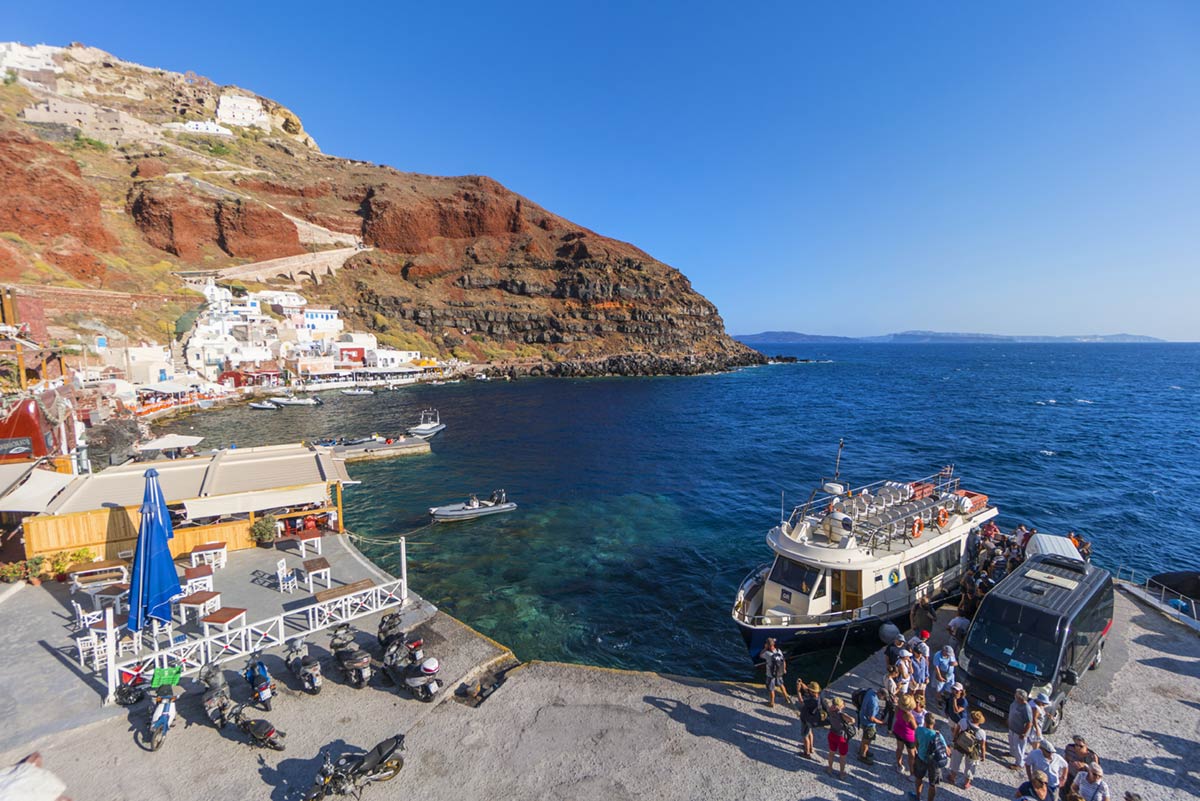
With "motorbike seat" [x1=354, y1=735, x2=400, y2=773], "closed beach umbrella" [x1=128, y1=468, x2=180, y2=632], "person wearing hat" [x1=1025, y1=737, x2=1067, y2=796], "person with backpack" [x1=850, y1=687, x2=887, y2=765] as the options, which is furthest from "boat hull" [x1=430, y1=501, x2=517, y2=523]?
"person wearing hat" [x1=1025, y1=737, x2=1067, y2=796]

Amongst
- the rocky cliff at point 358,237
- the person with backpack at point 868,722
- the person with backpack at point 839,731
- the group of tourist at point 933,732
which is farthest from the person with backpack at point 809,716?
the rocky cliff at point 358,237

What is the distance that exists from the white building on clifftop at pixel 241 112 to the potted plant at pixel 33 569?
614 ft

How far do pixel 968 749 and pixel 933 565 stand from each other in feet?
26.1

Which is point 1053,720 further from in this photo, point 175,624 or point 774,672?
point 175,624

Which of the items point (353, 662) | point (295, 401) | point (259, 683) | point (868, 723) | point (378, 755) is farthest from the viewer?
point (295, 401)

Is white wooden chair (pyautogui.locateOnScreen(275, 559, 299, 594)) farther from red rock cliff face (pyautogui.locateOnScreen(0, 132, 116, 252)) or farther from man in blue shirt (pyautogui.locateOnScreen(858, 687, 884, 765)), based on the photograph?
red rock cliff face (pyautogui.locateOnScreen(0, 132, 116, 252))

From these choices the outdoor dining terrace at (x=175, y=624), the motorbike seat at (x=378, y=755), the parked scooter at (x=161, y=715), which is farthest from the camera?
the outdoor dining terrace at (x=175, y=624)

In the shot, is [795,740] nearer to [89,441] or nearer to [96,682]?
[96,682]

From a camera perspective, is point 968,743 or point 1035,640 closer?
point 968,743

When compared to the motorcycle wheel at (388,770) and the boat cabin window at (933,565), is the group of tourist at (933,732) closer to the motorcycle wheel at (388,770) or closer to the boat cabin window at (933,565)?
the boat cabin window at (933,565)

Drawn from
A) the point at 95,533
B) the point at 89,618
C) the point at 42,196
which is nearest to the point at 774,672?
the point at 89,618

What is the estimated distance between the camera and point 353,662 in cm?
1016

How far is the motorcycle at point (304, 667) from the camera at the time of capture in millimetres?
9906

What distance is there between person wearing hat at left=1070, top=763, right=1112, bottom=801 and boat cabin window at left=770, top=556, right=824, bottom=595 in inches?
252
